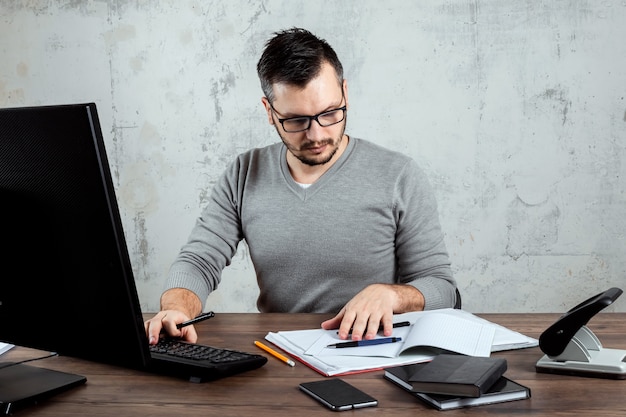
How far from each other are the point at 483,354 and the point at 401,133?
2.53 metres

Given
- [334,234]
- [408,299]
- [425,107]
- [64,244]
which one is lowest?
[408,299]

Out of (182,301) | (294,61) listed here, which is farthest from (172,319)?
(294,61)

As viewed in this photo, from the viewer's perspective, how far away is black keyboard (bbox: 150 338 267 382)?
1.30m

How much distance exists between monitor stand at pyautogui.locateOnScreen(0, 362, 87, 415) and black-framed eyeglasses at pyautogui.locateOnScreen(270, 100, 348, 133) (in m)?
1.01

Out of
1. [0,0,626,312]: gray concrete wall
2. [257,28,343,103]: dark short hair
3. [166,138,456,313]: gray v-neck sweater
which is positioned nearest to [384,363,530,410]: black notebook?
[166,138,456,313]: gray v-neck sweater

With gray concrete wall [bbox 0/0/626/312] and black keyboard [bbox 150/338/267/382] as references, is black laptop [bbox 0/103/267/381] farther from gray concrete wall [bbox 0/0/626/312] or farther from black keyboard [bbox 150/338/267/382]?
gray concrete wall [bbox 0/0/626/312]

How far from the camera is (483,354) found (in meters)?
1.34

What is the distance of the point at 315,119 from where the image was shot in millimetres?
2090

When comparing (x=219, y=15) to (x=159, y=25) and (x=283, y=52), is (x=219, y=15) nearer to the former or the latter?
(x=159, y=25)

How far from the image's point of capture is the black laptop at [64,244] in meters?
1.06

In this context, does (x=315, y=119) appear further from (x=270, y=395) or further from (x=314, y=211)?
(x=270, y=395)

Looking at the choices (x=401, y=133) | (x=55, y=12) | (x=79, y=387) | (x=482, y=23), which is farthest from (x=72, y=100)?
(x=79, y=387)

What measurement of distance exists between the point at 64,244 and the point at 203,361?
1.13 ft

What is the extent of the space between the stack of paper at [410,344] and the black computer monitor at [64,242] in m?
0.40
